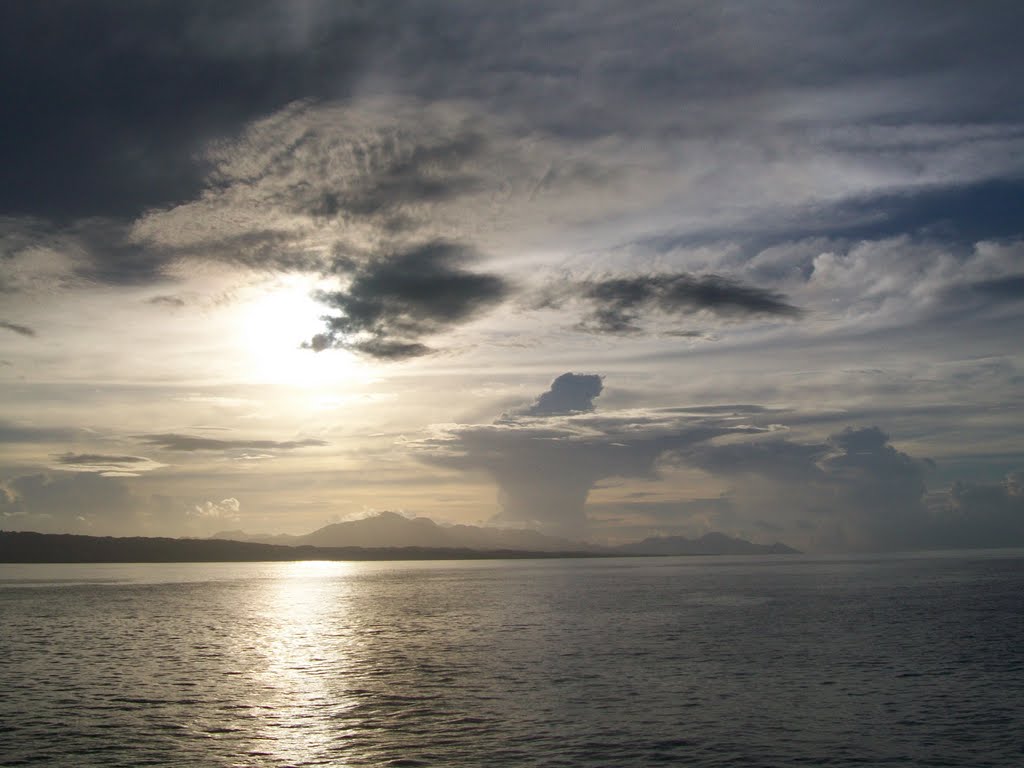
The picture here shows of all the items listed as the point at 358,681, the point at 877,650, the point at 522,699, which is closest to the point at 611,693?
the point at 522,699

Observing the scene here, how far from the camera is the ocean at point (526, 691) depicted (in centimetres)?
4238

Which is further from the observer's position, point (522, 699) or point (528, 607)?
point (528, 607)

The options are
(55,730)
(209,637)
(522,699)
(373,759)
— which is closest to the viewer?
(373,759)

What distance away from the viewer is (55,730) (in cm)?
4688

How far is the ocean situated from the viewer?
42.4 metres

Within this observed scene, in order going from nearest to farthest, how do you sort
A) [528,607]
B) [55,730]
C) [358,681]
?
[55,730] → [358,681] → [528,607]

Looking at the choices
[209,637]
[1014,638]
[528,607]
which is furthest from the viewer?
[528,607]

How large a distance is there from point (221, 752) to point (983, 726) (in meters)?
42.9

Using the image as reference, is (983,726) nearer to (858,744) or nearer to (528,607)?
(858,744)

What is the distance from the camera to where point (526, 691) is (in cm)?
5834

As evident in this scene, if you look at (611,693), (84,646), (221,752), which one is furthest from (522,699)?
(84,646)

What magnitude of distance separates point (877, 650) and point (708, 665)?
790 inches

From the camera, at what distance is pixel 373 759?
40906mm

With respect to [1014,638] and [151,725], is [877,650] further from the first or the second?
[151,725]
